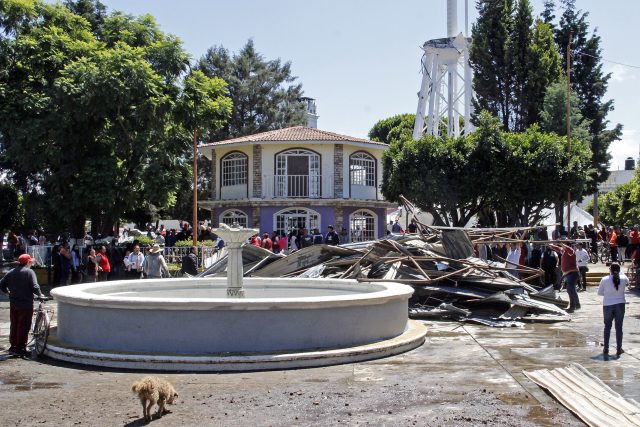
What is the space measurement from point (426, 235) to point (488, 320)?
4745mm

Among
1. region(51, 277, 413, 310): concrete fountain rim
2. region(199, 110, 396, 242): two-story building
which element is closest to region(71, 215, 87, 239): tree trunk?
region(199, 110, 396, 242): two-story building

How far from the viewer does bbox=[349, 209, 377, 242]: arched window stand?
131ft

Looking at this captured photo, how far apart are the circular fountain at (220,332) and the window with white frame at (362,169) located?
92.6 ft

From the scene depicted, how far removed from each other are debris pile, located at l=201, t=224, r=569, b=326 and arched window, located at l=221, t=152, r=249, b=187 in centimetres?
2065

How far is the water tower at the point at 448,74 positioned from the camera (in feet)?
142

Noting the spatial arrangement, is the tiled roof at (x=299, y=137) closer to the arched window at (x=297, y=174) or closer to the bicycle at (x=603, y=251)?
the arched window at (x=297, y=174)

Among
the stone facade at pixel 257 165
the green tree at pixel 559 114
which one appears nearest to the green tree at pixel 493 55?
the green tree at pixel 559 114

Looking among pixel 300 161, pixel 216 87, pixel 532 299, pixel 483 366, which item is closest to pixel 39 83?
pixel 216 87

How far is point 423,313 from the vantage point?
16312mm

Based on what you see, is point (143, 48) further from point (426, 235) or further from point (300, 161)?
point (426, 235)

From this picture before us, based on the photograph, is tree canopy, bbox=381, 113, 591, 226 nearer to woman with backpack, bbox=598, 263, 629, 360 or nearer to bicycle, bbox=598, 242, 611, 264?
bicycle, bbox=598, 242, 611, 264

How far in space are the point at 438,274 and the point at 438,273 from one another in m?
0.03

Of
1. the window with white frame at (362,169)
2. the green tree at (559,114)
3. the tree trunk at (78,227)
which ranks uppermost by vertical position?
the green tree at (559,114)

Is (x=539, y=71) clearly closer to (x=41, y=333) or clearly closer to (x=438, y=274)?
(x=438, y=274)
